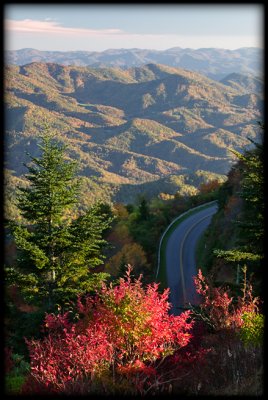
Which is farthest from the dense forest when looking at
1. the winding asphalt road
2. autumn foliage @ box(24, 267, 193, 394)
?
the winding asphalt road

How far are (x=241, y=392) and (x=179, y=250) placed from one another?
4382 centimetres

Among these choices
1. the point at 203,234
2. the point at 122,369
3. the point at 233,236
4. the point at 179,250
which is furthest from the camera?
the point at 203,234

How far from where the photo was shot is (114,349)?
890 cm

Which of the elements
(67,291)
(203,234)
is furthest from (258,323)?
(203,234)

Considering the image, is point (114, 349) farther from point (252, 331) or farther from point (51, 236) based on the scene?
point (51, 236)

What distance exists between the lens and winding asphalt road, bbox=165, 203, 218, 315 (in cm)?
3781

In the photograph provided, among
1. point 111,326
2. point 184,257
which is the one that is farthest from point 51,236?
point 184,257

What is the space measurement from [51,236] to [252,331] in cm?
1285

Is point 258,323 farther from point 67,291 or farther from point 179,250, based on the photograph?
point 179,250

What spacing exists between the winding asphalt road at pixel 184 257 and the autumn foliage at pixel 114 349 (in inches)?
948

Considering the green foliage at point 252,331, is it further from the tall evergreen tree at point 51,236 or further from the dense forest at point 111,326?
the tall evergreen tree at point 51,236

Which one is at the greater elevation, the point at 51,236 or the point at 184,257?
the point at 51,236

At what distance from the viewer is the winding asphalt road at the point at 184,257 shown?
3781cm

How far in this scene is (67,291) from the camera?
2072 cm
